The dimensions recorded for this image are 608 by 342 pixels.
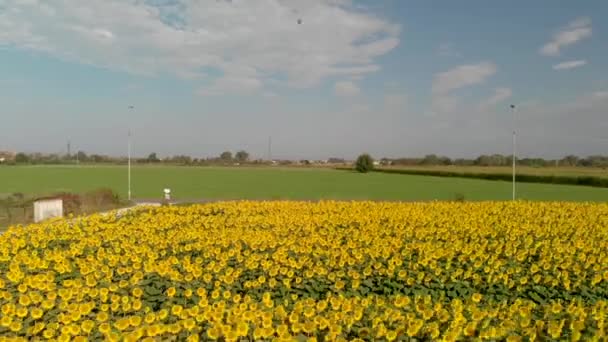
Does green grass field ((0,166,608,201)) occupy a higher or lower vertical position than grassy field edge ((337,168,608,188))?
lower

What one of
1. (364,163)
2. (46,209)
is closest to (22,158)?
(364,163)

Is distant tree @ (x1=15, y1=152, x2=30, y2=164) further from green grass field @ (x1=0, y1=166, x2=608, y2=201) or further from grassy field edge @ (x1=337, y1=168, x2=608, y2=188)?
grassy field edge @ (x1=337, y1=168, x2=608, y2=188)

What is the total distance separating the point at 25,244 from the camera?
7.98 meters

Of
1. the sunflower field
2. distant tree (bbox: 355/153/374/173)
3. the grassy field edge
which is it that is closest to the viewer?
the sunflower field

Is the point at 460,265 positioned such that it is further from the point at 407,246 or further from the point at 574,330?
the point at 574,330

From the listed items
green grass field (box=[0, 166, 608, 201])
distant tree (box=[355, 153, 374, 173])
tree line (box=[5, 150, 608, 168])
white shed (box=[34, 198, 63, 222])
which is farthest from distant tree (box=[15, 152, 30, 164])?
white shed (box=[34, 198, 63, 222])

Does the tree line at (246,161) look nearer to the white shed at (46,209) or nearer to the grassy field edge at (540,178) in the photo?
the grassy field edge at (540,178)

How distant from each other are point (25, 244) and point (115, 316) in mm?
4069

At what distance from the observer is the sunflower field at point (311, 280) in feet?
12.8

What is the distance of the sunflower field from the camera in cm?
389

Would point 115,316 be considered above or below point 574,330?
below

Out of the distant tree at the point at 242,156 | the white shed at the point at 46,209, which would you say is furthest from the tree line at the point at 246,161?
the white shed at the point at 46,209

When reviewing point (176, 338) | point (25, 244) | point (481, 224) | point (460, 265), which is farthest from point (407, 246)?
point (25, 244)

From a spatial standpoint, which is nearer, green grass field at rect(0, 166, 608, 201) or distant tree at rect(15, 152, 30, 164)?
green grass field at rect(0, 166, 608, 201)
